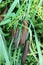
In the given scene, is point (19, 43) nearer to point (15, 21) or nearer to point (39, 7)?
point (15, 21)

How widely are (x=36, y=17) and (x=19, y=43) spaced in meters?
0.20

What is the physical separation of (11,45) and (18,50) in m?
0.05

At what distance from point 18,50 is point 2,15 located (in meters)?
0.20

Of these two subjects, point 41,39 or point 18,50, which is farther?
point 41,39

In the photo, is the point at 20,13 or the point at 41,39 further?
the point at 41,39

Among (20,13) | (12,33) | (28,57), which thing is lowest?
(28,57)

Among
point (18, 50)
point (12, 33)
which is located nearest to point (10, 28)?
point (12, 33)

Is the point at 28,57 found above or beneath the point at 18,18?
beneath

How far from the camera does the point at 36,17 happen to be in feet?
3.32

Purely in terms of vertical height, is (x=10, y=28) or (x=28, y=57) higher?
(x=10, y=28)

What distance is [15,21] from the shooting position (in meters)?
0.92

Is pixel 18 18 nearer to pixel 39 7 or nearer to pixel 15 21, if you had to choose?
pixel 15 21

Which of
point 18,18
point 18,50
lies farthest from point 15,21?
point 18,50

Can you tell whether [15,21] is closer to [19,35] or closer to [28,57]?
[19,35]
